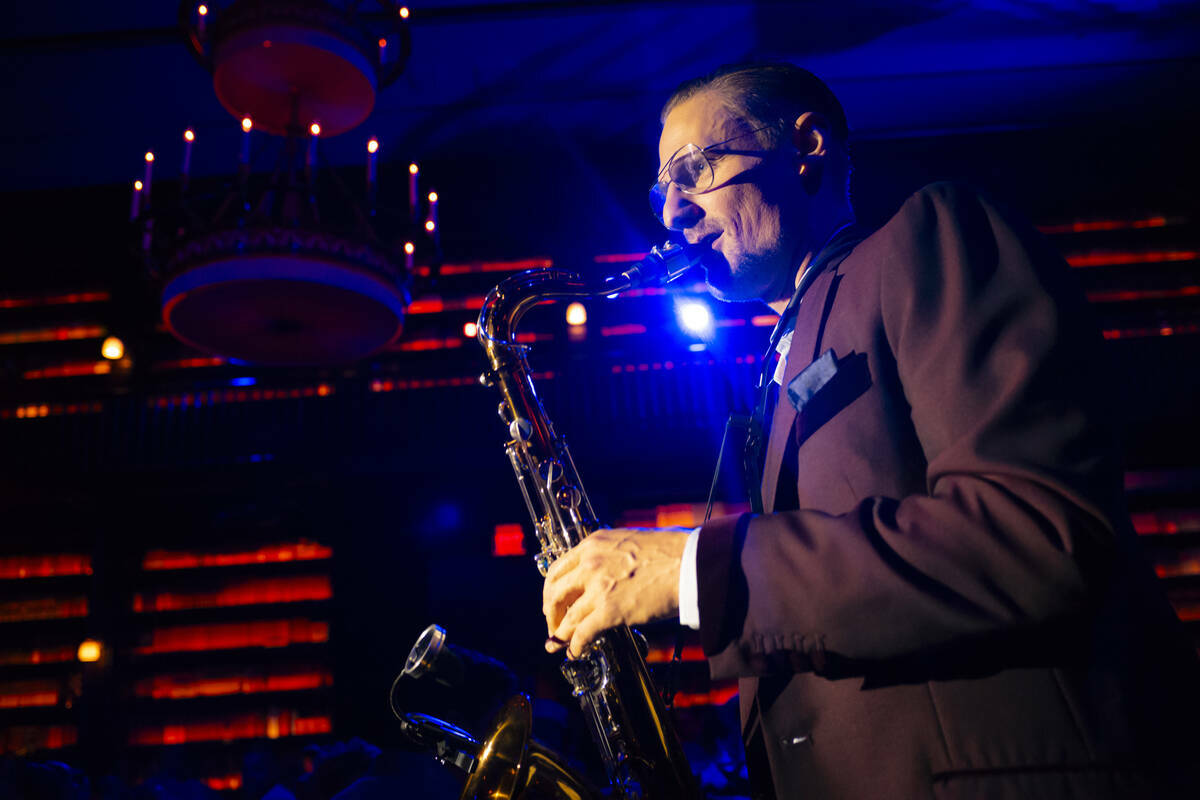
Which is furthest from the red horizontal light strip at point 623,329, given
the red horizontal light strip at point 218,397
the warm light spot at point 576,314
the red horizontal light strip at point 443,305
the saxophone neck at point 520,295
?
the saxophone neck at point 520,295

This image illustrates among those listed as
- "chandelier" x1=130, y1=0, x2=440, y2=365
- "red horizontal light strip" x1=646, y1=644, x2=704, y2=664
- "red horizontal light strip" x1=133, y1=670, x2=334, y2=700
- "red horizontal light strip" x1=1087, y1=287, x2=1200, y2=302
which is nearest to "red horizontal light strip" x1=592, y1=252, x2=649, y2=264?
"chandelier" x1=130, y1=0, x2=440, y2=365

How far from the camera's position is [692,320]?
20.7ft

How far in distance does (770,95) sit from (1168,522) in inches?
260

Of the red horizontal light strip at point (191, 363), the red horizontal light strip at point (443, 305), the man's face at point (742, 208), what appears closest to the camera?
the man's face at point (742, 208)

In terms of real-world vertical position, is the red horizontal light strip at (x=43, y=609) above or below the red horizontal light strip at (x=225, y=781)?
above

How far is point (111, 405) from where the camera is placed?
604 cm

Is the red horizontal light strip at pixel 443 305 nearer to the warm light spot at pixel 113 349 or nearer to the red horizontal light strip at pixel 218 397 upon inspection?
the red horizontal light strip at pixel 218 397

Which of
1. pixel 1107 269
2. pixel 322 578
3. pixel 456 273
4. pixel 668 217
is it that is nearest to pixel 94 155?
pixel 456 273

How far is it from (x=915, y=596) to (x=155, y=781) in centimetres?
409

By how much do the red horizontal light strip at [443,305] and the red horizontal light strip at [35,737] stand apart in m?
4.73

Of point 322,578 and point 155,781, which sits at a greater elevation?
point 322,578

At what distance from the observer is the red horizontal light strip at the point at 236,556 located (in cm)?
618

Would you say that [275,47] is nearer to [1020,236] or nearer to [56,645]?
[1020,236]

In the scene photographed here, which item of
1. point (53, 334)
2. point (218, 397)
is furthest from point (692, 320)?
point (53, 334)
